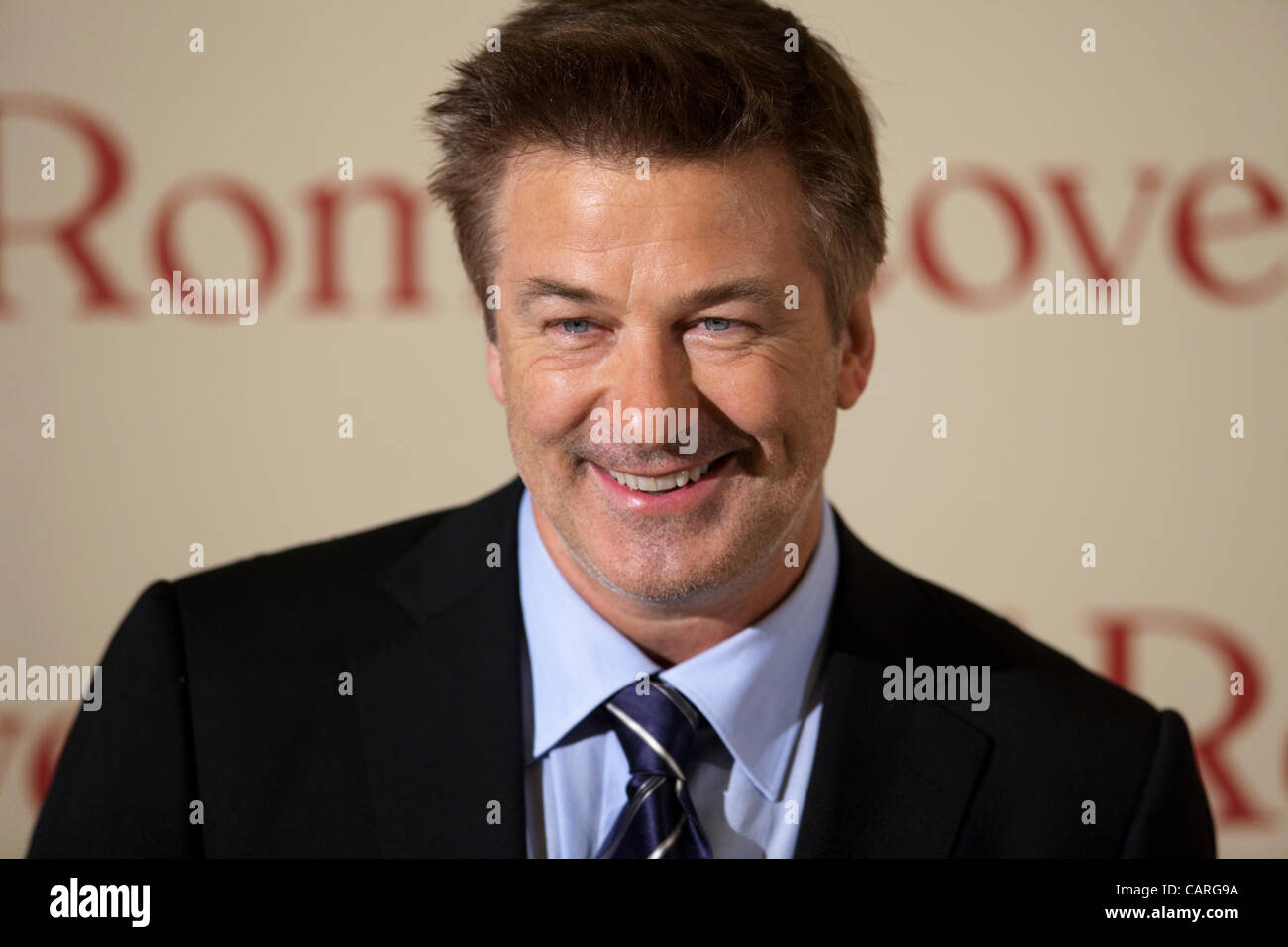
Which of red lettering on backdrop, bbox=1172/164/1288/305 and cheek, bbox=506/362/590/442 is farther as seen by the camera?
red lettering on backdrop, bbox=1172/164/1288/305

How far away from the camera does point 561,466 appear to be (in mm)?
1482

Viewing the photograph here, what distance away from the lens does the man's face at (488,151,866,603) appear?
4.62 feet

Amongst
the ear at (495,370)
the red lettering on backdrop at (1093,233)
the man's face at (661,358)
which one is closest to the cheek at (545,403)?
the man's face at (661,358)

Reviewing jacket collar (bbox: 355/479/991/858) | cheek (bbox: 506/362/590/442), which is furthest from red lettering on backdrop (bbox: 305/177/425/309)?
cheek (bbox: 506/362/590/442)

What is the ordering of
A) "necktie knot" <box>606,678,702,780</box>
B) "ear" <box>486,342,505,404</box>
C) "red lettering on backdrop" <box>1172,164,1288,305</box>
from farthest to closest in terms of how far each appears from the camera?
"red lettering on backdrop" <box>1172,164,1288,305</box>
"ear" <box>486,342,505,404</box>
"necktie knot" <box>606,678,702,780</box>

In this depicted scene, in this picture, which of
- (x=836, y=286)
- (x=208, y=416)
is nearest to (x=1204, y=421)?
(x=836, y=286)

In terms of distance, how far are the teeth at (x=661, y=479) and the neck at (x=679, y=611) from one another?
0.13 meters

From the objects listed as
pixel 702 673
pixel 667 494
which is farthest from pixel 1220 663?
pixel 667 494

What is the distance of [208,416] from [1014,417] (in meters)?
1.53

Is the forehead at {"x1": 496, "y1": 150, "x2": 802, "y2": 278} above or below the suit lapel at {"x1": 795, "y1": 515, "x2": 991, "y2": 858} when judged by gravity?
above

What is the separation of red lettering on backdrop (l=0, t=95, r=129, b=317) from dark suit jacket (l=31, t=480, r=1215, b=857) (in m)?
1.19

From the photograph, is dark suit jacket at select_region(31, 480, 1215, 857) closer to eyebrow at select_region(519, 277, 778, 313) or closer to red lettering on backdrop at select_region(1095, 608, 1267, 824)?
eyebrow at select_region(519, 277, 778, 313)

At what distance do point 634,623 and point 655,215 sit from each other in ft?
1.54
